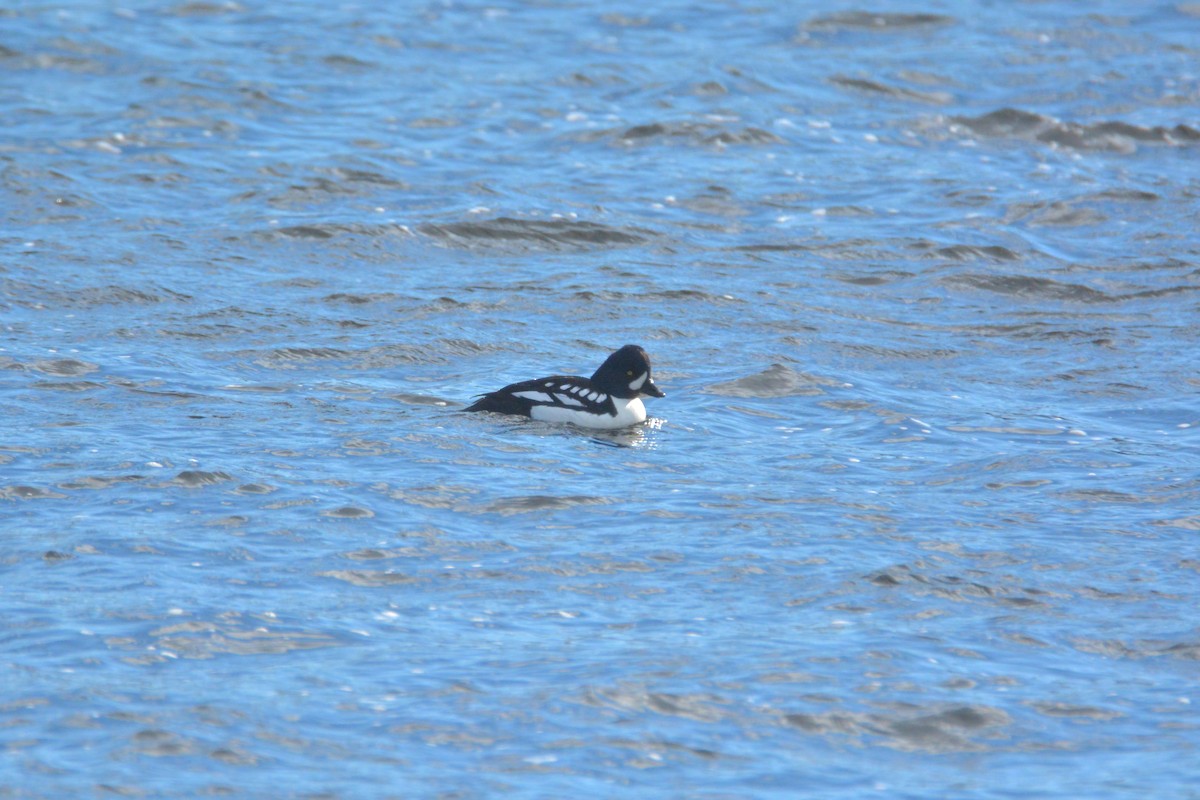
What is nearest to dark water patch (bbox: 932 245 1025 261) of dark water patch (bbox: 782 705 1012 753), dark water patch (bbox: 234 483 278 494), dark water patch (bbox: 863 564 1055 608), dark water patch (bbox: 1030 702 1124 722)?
dark water patch (bbox: 863 564 1055 608)

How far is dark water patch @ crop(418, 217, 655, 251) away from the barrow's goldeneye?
5181 millimetres

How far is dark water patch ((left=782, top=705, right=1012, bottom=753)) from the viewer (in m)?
7.86

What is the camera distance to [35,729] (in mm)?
7578

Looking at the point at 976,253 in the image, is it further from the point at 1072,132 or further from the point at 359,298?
the point at 359,298

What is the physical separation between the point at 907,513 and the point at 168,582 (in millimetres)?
4752

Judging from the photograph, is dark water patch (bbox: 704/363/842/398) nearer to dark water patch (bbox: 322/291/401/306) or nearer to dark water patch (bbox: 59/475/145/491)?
dark water patch (bbox: 322/291/401/306)

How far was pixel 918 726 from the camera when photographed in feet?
26.2

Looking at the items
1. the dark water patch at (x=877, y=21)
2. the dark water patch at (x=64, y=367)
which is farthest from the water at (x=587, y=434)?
the dark water patch at (x=877, y=21)

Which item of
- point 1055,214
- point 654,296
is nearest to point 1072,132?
point 1055,214

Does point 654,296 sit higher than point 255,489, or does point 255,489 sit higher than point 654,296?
point 654,296

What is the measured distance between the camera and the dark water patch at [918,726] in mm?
7859

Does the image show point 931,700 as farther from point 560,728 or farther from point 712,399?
point 712,399

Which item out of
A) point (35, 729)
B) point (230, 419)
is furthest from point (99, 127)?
point (35, 729)

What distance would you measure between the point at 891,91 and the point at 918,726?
55.1 ft
